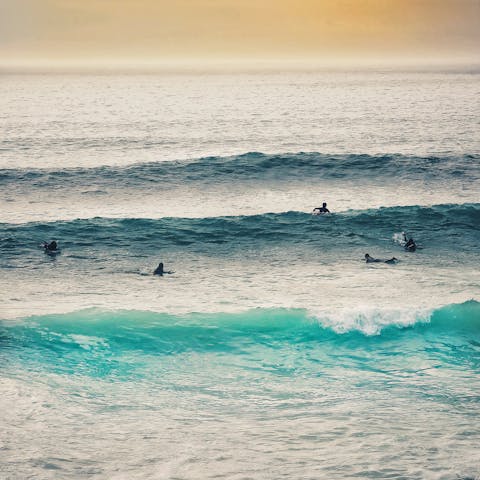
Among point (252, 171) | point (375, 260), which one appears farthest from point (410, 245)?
point (252, 171)

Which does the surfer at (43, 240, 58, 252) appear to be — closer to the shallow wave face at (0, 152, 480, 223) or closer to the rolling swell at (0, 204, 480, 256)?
the rolling swell at (0, 204, 480, 256)

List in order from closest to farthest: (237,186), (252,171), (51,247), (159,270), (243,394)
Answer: (243,394) < (159,270) < (51,247) < (237,186) < (252,171)

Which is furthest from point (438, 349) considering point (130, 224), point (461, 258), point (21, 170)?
point (21, 170)

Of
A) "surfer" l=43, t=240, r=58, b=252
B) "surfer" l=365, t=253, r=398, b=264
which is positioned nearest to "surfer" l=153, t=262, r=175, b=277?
"surfer" l=43, t=240, r=58, b=252

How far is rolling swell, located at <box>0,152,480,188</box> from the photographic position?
3356cm

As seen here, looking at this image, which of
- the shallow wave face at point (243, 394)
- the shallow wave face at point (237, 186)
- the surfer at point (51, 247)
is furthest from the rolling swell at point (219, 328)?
the shallow wave face at point (237, 186)

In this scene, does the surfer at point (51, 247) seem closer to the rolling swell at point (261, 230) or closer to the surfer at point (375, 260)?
the rolling swell at point (261, 230)

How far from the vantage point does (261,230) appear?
1042 inches

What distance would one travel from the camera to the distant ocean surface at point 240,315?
40.3 ft

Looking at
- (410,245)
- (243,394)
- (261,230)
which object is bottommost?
(243,394)

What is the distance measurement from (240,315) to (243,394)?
4.30m

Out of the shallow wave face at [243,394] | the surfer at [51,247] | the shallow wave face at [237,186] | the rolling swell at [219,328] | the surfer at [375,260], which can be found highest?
the shallow wave face at [237,186]

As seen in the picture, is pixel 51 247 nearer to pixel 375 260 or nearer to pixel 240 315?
pixel 240 315

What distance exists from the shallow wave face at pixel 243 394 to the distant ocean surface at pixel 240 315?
0.15 ft
